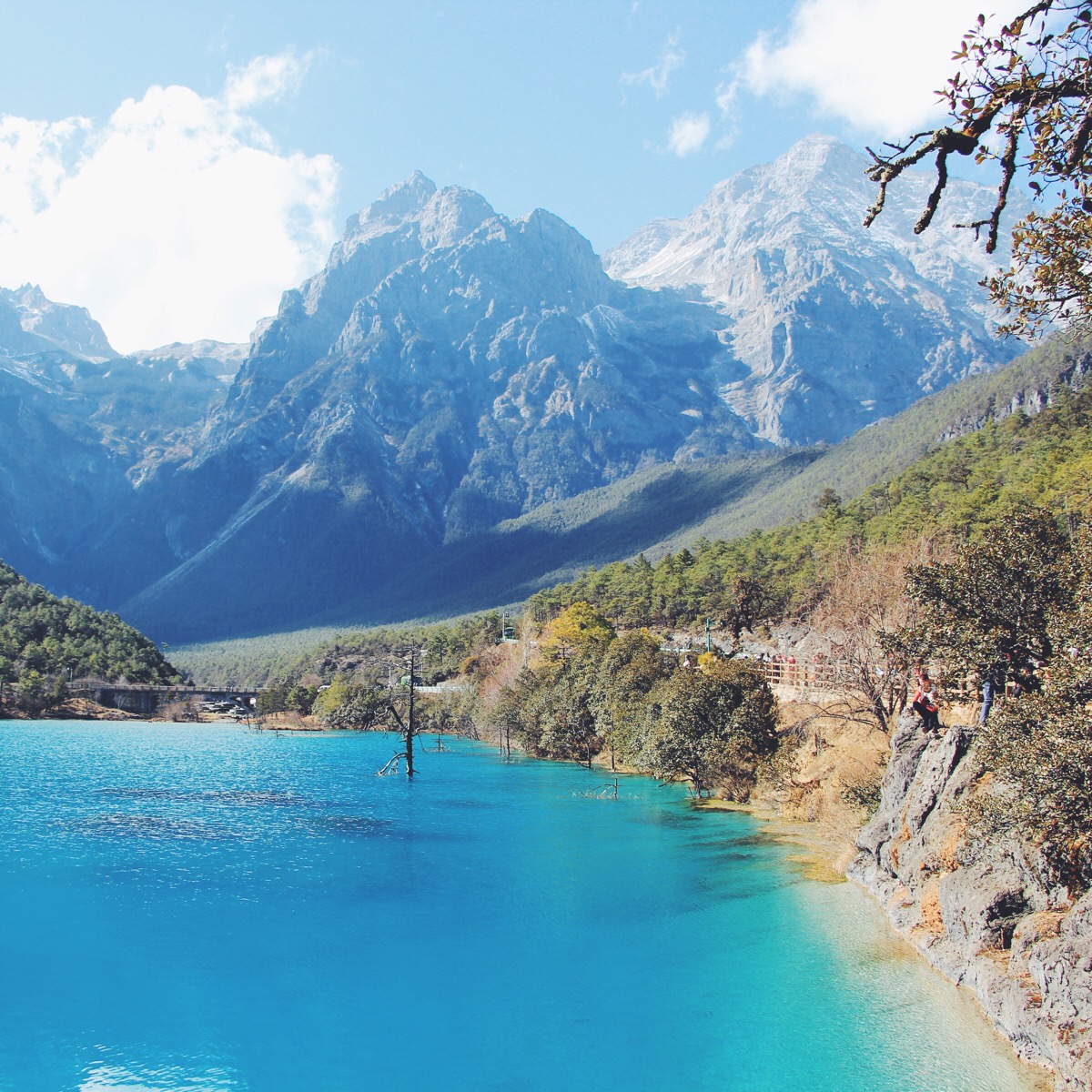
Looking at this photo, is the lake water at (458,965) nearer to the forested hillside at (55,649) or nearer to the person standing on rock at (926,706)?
the person standing on rock at (926,706)

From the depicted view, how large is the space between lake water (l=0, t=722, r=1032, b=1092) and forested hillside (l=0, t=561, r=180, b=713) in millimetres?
96906

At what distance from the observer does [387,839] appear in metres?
47.0

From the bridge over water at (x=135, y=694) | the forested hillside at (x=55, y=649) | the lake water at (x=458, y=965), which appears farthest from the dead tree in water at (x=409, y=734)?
the bridge over water at (x=135, y=694)

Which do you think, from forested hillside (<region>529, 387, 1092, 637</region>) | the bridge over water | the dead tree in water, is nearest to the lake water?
the dead tree in water

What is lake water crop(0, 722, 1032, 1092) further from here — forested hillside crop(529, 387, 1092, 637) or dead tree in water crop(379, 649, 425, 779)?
forested hillside crop(529, 387, 1092, 637)

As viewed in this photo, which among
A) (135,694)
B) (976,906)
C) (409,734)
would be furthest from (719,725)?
(135,694)

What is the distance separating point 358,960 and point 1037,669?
22.2 m

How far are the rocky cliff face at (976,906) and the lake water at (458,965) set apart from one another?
0.83 meters

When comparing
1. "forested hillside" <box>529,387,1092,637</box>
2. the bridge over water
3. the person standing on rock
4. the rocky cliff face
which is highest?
"forested hillside" <box>529,387,1092,637</box>

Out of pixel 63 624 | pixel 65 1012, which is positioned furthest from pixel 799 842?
pixel 63 624

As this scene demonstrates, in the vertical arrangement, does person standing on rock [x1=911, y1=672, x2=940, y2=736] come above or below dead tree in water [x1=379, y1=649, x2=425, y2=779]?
above

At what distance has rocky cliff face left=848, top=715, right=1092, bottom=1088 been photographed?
57.3 ft

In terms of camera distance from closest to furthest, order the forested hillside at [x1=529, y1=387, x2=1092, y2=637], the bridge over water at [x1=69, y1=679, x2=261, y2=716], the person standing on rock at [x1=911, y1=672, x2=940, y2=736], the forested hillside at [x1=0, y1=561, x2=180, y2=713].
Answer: the person standing on rock at [x1=911, y1=672, x2=940, y2=736] < the forested hillside at [x1=529, y1=387, x2=1092, y2=637] < the forested hillside at [x1=0, y1=561, x2=180, y2=713] < the bridge over water at [x1=69, y1=679, x2=261, y2=716]

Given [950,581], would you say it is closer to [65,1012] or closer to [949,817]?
[949,817]
